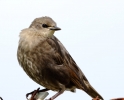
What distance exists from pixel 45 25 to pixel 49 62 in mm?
725

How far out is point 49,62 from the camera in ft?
23.7

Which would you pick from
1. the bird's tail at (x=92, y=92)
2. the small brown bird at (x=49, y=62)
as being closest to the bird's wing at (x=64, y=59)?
the small brown bird at (x=49, y=62)

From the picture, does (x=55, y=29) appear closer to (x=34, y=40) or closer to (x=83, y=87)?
(x=34, y=40)

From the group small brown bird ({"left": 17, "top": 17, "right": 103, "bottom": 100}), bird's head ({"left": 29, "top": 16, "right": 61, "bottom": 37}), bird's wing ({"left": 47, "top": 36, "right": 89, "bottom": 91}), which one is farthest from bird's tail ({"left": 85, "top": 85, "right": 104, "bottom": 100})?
bird's head ({"left": 29, "top": 16, "right": 61, "bottom": 37})

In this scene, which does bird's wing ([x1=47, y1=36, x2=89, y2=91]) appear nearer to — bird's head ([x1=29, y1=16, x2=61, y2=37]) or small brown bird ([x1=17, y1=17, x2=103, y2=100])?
small brown bird ([x1=17, y1=17, x2=103, y2=100])

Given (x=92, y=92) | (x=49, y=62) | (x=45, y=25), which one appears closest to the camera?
(x=92, y=92)

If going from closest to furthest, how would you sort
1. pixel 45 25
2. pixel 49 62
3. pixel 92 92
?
pixel 92 92 < pixel 49 62 < pixel 45 25

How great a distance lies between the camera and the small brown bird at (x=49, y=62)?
23.0 feet

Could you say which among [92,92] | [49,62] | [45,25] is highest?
[45,25]

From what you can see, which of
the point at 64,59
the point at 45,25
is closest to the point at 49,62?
the point at 64,59

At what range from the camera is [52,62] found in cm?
726

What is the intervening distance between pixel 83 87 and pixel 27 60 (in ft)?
3.41

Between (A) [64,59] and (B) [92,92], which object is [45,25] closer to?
(A) [64,59]

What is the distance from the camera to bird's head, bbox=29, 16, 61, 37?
23.9 ft
